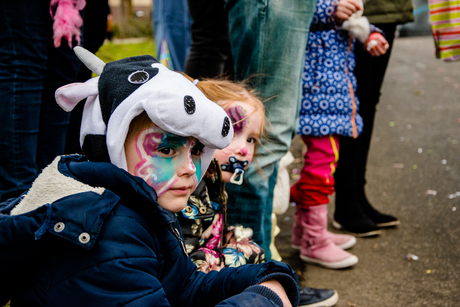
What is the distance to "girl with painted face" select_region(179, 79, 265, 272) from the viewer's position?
1708 millimetres

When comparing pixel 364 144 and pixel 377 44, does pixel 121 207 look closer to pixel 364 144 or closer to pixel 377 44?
pixel 377 44

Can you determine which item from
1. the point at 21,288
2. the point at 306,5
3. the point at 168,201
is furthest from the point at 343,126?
the point at 21,288

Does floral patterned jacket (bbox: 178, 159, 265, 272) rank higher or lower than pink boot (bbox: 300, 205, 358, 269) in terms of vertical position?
higher

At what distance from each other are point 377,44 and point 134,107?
65.0 inches

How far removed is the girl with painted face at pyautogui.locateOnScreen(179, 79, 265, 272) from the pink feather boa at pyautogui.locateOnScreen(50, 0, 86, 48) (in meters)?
0.67

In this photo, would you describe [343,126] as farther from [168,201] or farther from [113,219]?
[113,219]

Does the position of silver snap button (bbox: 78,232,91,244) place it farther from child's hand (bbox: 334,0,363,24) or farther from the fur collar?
child's hand (bbox: 334,0,363,24)

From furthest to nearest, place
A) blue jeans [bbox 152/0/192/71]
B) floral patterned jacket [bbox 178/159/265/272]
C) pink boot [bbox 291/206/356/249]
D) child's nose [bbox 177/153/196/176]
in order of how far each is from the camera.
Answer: blue jeans [bbox 152/0/192/71]
pink boot [bbox 291/206/356/249]
floral patterned jacket [bbox 178/159/265/272]
child's nose [bbox 177/153/196/176]

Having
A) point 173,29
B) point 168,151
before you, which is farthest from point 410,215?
point 173,29

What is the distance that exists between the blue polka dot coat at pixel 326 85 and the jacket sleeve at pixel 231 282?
1.15 meters

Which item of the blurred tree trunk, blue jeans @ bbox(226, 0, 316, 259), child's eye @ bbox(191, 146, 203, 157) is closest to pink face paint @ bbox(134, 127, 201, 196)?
child's eye @ bbox(191, 146, 203, 157)

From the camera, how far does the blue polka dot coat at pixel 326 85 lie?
7.73 ft

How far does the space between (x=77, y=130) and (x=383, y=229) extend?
1968 millimetres

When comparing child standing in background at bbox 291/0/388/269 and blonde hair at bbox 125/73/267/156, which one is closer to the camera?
blonde hair at bbox 125/73/267/156
